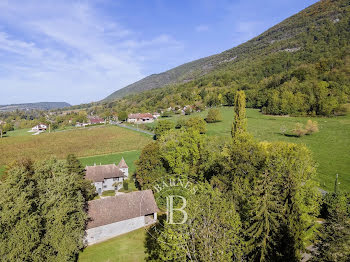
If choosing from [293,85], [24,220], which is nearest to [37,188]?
[24,220]

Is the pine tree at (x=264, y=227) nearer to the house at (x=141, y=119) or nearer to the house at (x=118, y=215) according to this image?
the house at (x=118, y=215)

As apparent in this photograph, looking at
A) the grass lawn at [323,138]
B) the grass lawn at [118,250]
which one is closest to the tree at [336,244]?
the grass lawn at [118,250]

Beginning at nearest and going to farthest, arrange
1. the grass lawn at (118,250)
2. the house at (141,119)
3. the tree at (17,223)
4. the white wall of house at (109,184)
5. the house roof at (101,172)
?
1. the tree at (17,223)
2. the grass lawn at (118,250)
3. the house roof at (101,172)
4. the white wall of house at (109,184)
5. the house at (141,119)

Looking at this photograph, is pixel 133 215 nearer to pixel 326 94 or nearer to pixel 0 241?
pixel 0 241

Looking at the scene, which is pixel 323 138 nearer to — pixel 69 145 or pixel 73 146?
pixel 73 146

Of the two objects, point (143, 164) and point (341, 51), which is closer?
point (143, 164)

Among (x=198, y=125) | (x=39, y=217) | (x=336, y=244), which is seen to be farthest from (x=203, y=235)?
(x=198, y=125)

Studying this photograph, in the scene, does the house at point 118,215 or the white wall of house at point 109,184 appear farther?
the white wall of house at point 109,184
